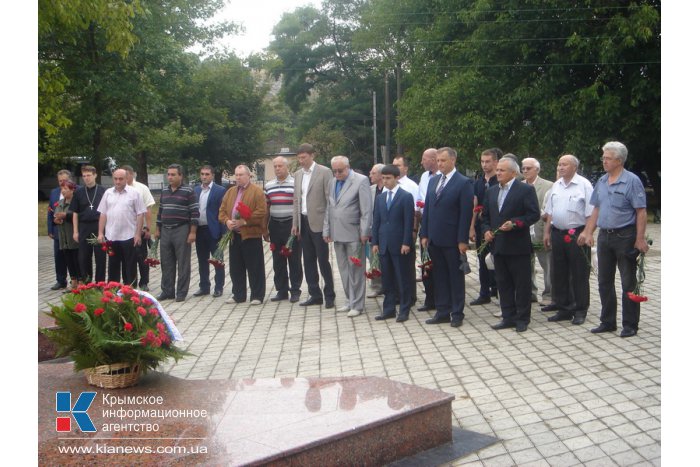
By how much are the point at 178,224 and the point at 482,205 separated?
179 inches

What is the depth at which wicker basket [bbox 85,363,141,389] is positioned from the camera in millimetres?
5465

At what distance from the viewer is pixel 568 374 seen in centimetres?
671

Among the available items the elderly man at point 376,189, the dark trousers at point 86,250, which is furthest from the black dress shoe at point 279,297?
the dark trousers at point 86,250

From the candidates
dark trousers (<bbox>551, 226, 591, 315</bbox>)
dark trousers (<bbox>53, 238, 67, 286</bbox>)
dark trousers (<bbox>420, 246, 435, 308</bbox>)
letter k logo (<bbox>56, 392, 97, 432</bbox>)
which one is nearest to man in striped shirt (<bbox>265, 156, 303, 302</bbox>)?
dark trousers (<bbox>420, 246, 435, 308</bbox>)

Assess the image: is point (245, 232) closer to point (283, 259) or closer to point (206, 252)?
point (283, 259)

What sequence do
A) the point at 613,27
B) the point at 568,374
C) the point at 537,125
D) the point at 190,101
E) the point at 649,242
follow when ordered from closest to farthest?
the point at 568,374
the point at 649,242
the point at 613,27
the point at 537,125
the point at 190,101

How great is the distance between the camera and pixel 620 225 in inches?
311

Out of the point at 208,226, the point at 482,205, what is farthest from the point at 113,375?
the point at 208,226

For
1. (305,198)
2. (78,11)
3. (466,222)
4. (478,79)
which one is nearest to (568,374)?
(466,222)

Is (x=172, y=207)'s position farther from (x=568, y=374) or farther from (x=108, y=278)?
(x=568, y=374)

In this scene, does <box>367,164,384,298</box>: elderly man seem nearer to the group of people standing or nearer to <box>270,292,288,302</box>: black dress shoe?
the group of people standing

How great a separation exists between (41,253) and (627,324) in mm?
15272

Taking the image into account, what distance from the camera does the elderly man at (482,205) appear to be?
1000 cm

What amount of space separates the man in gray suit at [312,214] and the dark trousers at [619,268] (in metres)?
3.79
